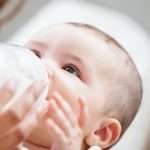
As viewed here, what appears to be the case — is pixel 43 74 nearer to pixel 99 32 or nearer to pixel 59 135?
pixel 59 135

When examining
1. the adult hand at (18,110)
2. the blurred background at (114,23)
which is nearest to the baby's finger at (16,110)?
the adult hand at (18,110)

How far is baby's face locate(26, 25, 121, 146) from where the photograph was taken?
61 centimetres

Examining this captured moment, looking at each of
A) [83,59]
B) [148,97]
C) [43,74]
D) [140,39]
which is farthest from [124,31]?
[43,74]

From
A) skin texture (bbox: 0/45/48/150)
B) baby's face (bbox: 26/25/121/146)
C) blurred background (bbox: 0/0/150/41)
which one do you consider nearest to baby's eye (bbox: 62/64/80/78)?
baby's face (bbox: 26/25/121/146)

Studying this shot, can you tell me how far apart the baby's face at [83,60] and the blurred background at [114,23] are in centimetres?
16

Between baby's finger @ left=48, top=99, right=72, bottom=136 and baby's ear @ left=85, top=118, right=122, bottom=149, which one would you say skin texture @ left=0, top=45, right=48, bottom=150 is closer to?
baby's finger @ left=48, top=99, right=72, bottom=136

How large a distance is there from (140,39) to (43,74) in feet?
1.28

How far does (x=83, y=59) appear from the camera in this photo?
2.08 ft

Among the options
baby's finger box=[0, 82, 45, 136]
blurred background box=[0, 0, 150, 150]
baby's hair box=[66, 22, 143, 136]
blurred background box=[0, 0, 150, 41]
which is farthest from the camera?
blurred background box=[0, 0, 150, 41]

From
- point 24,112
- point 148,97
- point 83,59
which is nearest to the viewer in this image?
point 24,112

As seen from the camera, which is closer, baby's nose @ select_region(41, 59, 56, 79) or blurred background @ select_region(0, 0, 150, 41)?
baby's nose @ select_region(41, 59, 56, 79)

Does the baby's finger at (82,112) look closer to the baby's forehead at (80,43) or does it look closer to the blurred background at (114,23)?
the baby's forehead at (80,43)

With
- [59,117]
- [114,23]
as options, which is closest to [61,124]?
[59,117]

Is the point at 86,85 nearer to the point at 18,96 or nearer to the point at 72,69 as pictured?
the point at 72,69
